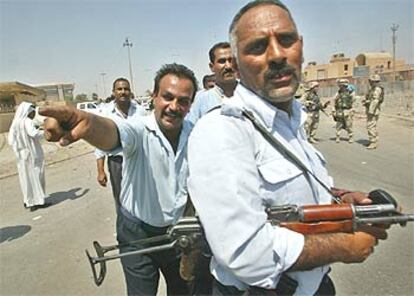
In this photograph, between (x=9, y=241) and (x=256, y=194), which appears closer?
(x=256, y=194)

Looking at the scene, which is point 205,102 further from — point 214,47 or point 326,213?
point 326,213

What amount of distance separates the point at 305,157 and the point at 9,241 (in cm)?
453

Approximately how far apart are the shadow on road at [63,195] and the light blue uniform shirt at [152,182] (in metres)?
4.76

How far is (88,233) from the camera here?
4.68 meters

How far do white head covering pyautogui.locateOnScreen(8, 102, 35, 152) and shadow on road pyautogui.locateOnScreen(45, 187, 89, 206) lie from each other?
1.06m

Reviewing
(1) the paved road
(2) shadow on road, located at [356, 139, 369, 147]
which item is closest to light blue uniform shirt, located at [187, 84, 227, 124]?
(1) the paved road

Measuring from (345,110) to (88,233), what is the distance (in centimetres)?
783

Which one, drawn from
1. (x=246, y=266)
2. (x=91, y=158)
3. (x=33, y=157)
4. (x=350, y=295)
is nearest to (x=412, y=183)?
(x=350, y=295)

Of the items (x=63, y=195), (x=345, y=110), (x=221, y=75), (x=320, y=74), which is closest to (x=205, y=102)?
(x=221, y=75)

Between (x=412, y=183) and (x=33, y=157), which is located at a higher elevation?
(x=33, y=157)

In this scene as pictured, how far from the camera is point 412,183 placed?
567cm

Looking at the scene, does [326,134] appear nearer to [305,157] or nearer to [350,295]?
[350,295]

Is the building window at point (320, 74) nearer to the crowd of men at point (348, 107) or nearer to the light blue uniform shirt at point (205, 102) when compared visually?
the crowd of men at point (348, 107)

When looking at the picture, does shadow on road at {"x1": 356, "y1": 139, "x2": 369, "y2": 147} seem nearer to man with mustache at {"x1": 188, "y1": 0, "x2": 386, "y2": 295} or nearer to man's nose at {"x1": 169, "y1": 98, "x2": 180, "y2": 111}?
man's nose at {"x1": 169, "y1": 98, "x2": 180, "y2": 111}
